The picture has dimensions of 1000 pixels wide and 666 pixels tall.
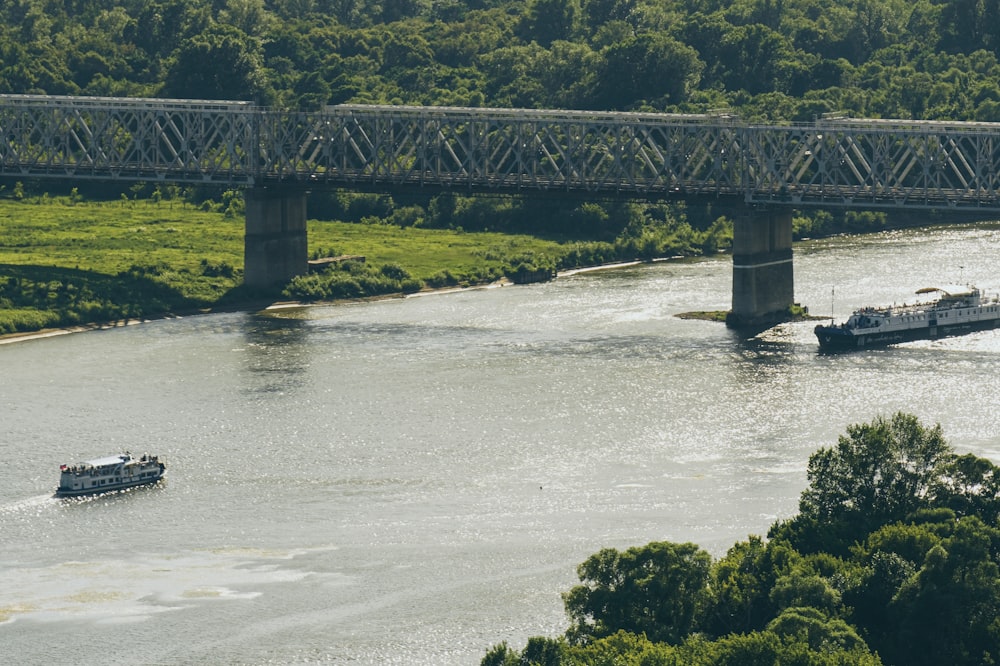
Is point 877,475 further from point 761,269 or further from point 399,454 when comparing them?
point 761,269

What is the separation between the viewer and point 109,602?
107 meters

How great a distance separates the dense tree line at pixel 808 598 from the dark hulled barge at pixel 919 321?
212 ft

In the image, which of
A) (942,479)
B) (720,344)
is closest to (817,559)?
(942,479)

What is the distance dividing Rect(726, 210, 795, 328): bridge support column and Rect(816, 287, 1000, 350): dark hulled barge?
294 inches

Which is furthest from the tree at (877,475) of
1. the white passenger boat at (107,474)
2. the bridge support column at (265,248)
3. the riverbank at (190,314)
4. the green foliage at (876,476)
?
the bridge support column at (265,248)

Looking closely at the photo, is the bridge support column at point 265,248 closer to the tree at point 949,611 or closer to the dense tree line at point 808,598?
the dense tree line at point 808,598

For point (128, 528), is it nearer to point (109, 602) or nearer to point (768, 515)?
point (109, 602)

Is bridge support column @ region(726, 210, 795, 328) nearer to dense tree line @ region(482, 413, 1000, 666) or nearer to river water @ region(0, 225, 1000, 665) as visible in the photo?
river water @ region(0, 225, 1000, 665)

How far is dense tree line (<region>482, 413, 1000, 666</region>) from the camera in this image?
89.0 m

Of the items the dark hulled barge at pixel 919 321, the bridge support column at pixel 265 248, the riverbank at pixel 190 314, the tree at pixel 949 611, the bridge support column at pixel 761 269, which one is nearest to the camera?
the tree at pixel 949 611

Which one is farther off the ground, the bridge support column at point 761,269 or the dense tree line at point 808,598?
the bridge support column at point 761,269

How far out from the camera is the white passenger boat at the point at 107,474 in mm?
125750

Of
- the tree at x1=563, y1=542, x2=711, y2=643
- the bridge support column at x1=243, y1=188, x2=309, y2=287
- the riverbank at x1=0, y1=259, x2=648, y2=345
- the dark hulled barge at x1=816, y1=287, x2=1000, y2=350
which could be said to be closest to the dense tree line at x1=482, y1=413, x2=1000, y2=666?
the tree at x1=563, y1=542, x2=711, y2=643

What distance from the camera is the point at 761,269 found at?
593 ft
